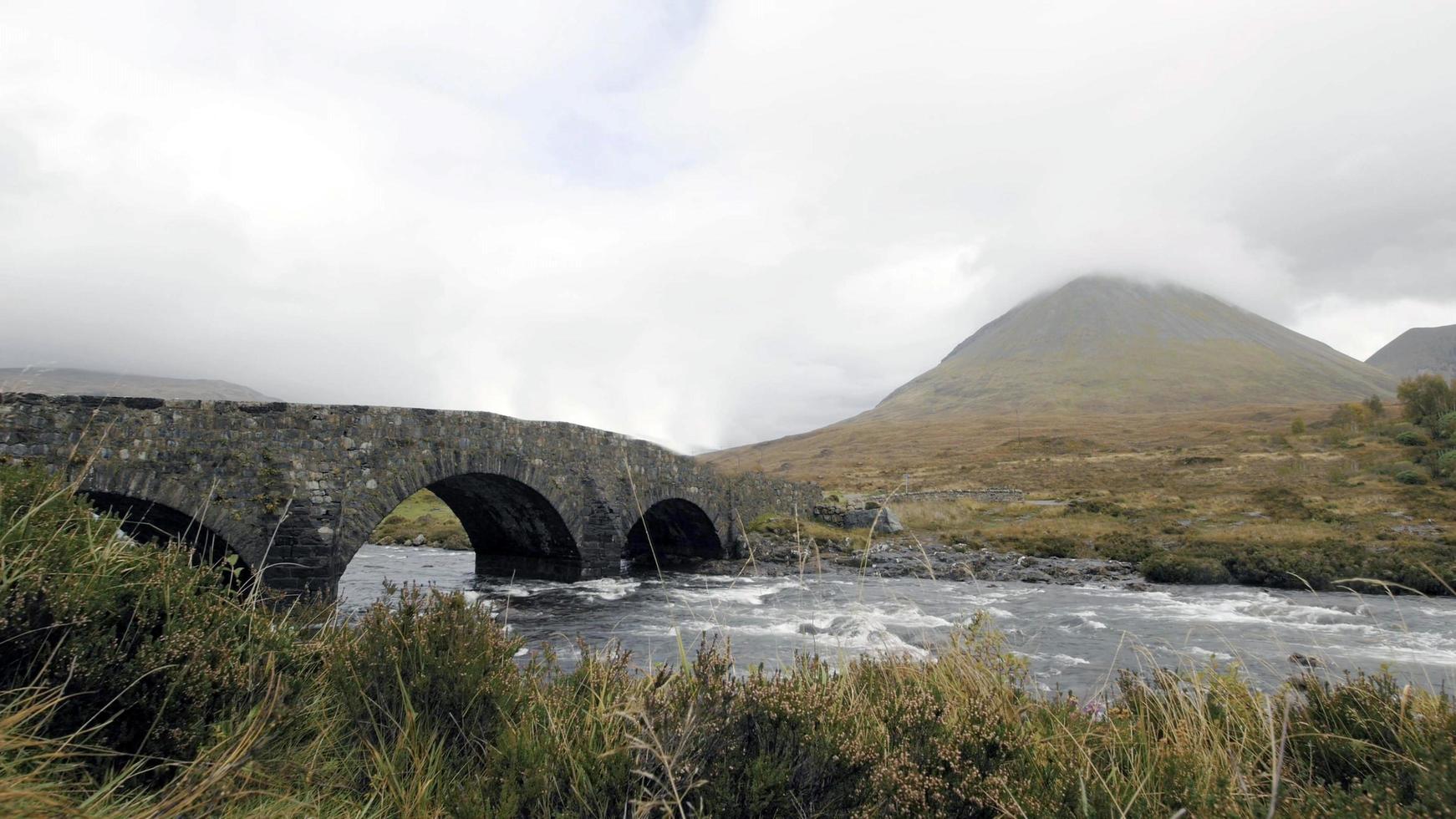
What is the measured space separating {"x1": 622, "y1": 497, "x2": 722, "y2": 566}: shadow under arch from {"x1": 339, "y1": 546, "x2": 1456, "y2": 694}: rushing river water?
11.0ft

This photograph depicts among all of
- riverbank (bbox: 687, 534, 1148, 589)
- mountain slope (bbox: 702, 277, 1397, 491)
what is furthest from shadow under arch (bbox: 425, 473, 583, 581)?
mountain slope (bbox: 702, 277, 1397, 491)

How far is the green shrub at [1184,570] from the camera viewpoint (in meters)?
20.1

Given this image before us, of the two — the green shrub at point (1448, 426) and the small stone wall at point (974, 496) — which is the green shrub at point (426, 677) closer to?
the small stone wall at point (974, 496)

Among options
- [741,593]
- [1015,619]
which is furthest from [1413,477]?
[741,593]

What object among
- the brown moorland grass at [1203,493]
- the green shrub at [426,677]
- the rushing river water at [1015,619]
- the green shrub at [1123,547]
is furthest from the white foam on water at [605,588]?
the green shrub at [1123,547]

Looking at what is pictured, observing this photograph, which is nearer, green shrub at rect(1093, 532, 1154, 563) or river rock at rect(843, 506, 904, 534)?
green shrub at rect(1093, 532, 1154, 563)

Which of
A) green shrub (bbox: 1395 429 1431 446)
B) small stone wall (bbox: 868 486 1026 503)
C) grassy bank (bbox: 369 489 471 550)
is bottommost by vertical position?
grassy bank (bbox: 369 489 471 550)

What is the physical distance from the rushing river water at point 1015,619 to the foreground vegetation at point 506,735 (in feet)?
14.2

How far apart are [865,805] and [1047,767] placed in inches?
37.5

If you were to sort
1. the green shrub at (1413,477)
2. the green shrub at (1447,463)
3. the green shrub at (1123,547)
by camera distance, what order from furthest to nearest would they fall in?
the green shrub at (1413,477), the green shrub at (1447,463), the green shrub at (1123,547)

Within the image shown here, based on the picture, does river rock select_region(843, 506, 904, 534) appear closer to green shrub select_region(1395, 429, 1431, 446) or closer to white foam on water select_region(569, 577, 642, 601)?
white foam on water select_region(569, 577, 642, 601)

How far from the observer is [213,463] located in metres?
11.1

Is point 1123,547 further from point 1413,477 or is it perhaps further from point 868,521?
point 1413,477

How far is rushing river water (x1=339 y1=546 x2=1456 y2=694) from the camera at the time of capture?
35.4 feet
